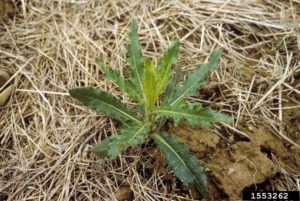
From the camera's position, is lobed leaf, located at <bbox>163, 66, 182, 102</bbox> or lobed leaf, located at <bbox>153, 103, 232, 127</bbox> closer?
lobed leaf, located at <bbox>153, 103, 232, 127</bbox>

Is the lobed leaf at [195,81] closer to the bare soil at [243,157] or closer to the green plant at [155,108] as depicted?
the green plant at [155,108]

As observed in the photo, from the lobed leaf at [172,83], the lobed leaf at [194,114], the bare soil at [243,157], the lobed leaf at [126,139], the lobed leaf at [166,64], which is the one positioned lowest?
the bare soil at [243,157]

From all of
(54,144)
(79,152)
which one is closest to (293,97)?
(79,152)

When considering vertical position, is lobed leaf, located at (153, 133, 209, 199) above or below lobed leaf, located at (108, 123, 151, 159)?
below

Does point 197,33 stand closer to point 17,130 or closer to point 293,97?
point 293,97

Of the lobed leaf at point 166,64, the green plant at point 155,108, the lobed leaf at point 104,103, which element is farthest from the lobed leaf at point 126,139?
the lobed leaf at point 166,64

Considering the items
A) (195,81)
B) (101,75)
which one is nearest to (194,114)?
(195,81)

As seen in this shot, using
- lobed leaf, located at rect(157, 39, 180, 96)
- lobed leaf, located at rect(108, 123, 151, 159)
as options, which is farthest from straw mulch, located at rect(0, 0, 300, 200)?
lobed leaf, located at rect(157, 39, 180, 96)

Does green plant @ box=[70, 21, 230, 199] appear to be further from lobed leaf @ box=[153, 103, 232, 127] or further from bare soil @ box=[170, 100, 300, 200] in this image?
bare soil @ box=[170, 100, 300, 200]
